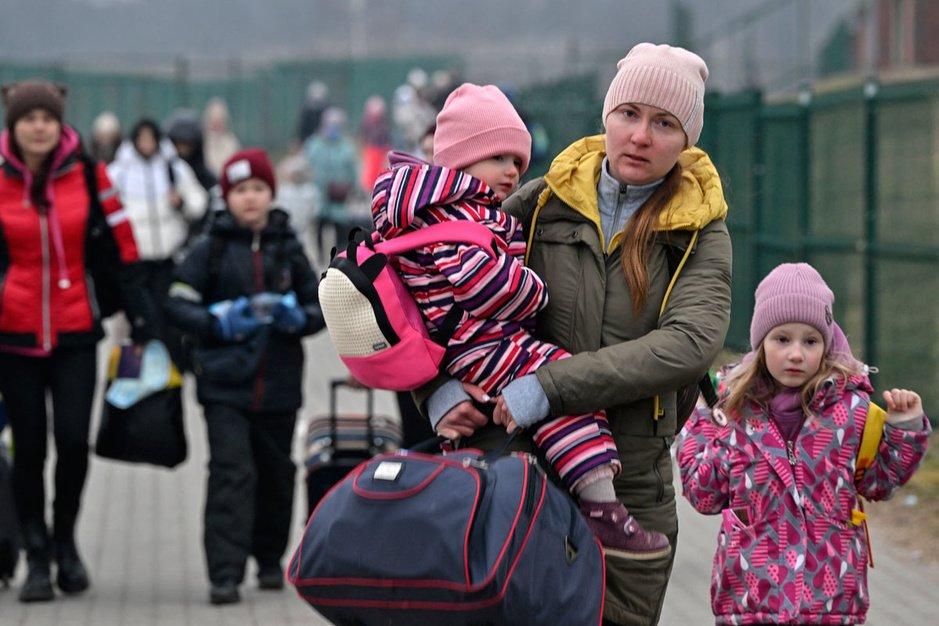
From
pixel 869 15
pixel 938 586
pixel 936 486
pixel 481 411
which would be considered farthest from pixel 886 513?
pixel 869 15

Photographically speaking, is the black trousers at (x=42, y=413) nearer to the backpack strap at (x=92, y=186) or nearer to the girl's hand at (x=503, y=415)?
the backpack strap at (x=92, y=186)

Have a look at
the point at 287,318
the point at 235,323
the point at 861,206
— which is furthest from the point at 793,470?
the point at 861,206

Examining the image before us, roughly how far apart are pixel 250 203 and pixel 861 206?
A: 519cm

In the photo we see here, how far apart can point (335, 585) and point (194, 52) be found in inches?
3055

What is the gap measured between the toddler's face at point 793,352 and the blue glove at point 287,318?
116 inches

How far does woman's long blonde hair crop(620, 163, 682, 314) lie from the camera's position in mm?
4070

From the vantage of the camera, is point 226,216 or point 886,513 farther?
point 886,513

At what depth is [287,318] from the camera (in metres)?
7.36

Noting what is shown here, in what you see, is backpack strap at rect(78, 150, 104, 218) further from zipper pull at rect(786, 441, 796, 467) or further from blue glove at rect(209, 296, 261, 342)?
zipper pull at rect(786, 441, 796, 467)

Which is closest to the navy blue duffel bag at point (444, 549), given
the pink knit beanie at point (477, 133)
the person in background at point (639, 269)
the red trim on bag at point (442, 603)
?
the red trim on bag at point (442, 603)

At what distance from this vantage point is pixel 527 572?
11.9 feet

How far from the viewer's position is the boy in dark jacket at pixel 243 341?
7.37m

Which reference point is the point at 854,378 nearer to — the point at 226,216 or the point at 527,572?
the point at 527,572

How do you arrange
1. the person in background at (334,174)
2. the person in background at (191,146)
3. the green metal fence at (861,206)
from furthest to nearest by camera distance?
1. the person in background at (334,174)
2. the person in background at (191,146)
3. the green metal fence at (861,206)
